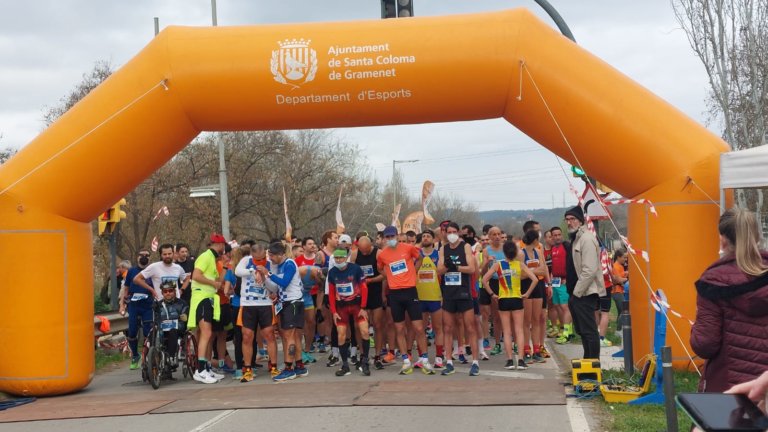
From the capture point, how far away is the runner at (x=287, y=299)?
11.6 metres

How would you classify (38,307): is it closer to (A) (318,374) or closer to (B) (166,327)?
(B) (166,327)

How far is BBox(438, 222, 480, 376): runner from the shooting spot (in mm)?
11875

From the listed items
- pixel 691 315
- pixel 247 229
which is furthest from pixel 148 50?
pixel 247 229

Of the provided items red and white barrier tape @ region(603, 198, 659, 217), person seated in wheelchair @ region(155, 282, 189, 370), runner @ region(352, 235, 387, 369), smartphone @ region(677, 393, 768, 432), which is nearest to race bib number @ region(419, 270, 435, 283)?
runner @ region(352, 235, 387, 369)

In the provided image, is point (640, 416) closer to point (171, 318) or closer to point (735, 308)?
point (735, 308)

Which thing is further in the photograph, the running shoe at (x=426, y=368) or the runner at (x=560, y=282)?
the runner at (x=560, y=282)

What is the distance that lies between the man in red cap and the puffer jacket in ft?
27.4

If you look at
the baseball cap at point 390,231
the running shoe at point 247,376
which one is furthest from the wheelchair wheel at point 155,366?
the baseball cap at point 390,231

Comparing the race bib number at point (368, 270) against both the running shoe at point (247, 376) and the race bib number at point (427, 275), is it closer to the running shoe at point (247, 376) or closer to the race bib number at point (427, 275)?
the race bib number at point (427, 275)

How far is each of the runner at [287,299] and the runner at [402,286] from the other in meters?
1.35

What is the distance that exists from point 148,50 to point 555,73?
5.21 meters

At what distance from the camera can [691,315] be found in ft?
32.7

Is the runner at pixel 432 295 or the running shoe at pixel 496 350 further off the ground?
the runner at pixel 432 295

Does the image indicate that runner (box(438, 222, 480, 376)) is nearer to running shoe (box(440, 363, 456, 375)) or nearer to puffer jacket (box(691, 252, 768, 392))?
running shoe (box(440, 363, 456, 375))
